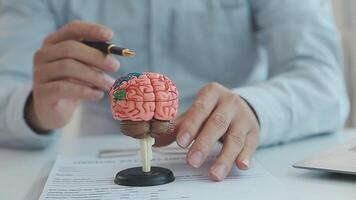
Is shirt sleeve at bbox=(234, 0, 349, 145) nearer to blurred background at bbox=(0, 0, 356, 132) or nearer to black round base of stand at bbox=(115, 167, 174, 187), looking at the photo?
black round base of stand at bbox=(115, 167, 174, 187)

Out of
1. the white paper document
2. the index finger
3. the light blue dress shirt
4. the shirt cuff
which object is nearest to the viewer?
the white paper document

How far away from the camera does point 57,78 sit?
844 millimetres

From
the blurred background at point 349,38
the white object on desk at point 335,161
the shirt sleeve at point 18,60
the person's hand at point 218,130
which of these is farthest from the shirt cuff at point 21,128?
the blurred background at point 349,38

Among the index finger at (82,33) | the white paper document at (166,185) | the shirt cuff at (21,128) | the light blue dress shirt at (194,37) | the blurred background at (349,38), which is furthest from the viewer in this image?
the blurred background at (349,38)

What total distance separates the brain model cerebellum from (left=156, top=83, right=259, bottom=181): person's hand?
0.06m

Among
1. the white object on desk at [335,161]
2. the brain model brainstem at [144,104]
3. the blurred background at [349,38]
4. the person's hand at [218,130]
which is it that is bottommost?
the blurred background at [349,38]

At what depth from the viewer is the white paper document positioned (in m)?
0.56

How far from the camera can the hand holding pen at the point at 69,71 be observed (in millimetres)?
799

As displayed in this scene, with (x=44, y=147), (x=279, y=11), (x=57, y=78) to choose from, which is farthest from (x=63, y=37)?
(x=279, y=11)

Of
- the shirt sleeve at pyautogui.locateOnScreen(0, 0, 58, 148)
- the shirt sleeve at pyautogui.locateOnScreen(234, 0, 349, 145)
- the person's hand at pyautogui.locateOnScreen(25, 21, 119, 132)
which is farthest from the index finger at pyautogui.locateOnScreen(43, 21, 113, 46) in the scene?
the shirt sleeve at pyautogui.locateOnScreen(234, 0, 349, 145)

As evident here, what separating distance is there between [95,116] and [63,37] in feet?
1.23

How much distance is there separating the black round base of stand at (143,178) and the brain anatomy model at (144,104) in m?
0.04

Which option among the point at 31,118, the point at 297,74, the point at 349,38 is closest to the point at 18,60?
the point at 31,118

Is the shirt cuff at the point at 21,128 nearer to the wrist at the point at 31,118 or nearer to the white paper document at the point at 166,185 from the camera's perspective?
the wrist at the point at 31,118
